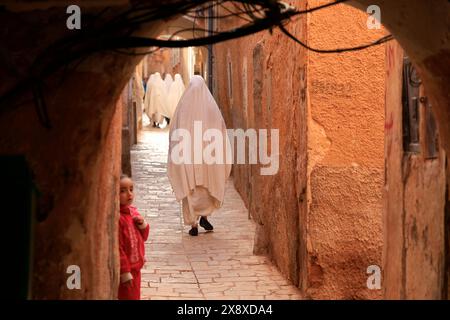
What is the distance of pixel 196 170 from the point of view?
970 centimetres

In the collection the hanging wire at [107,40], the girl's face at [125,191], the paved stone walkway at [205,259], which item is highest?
the hanging wire at [107,40]

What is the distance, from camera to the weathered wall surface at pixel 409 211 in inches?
154

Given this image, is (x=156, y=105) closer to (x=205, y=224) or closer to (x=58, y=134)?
(x=205, y=224)

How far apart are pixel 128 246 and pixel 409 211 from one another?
1.81 meters

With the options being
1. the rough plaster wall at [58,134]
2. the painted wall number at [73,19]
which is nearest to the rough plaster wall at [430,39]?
the rough plaster wall at [58,134]

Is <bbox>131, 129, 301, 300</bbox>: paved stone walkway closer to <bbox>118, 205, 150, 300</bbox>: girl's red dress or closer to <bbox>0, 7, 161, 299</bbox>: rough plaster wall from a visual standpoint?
<bbox>118, 205, 150, 300</bbox>: girl's red dress

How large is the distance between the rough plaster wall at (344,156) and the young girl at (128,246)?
77.3 inches

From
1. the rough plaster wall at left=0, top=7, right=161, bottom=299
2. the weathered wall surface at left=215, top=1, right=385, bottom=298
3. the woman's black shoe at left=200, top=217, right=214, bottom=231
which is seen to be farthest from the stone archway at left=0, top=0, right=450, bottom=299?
the woman's black shoe at left=200, top=217, right=214, bottom=231

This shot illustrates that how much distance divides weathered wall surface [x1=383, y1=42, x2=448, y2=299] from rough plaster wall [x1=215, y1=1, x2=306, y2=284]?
188 cm

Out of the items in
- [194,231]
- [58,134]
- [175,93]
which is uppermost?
[175,93]

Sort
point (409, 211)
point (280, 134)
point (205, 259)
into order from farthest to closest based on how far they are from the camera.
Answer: point (205, 259)
point (280, 134)
point (409, 211)

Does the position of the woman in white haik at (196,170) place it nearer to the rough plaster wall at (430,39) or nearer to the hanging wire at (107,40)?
the rough plaster wall at (430,39)

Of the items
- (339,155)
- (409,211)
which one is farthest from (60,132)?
(339,155)
